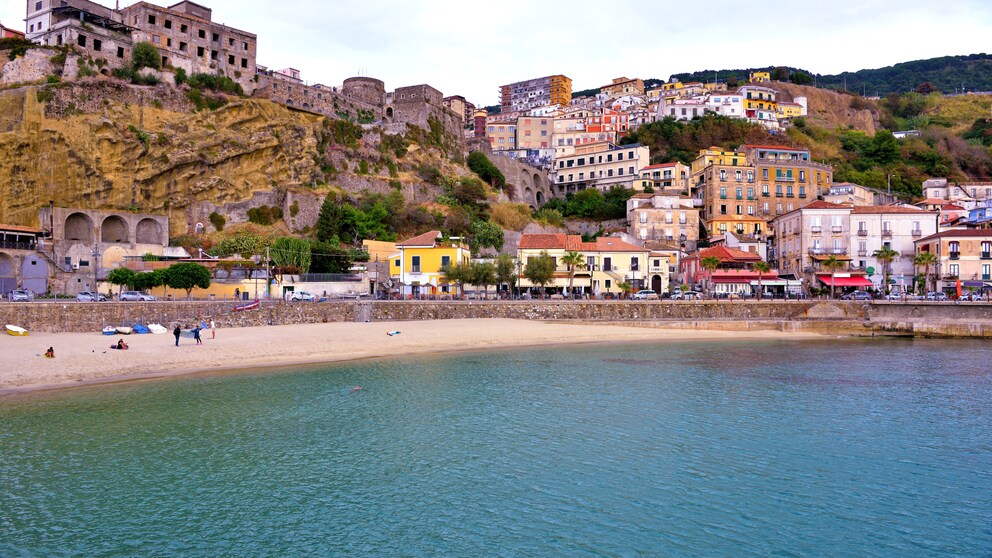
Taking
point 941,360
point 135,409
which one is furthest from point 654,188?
point 135,409

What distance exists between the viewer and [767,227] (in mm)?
59312

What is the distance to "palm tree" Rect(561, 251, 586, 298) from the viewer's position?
156ft

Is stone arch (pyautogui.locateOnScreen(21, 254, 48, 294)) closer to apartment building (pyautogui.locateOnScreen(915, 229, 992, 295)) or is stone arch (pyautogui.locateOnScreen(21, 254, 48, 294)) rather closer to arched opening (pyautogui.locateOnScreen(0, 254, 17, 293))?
arched opening (pyautogui.locateOnScreen(0, 254, 17, 293))

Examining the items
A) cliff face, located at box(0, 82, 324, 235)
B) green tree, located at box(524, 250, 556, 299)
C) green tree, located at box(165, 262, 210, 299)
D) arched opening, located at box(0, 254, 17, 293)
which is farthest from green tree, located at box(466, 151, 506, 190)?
arched opening, located at box(0, 254, 17, 293)

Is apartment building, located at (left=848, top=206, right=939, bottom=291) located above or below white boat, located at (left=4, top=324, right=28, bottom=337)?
above

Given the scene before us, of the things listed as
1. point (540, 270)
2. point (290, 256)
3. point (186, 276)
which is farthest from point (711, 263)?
point (186, 276)

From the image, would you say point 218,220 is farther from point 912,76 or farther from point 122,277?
point 912,76

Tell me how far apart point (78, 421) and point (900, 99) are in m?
123

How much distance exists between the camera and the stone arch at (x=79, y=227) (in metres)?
48.3

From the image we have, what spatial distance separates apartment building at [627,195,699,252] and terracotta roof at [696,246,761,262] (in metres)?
8.51

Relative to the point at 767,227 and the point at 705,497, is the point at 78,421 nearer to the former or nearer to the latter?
the point at 705,497

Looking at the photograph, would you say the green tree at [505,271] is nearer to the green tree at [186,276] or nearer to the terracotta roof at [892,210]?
the green tree at [186,276]

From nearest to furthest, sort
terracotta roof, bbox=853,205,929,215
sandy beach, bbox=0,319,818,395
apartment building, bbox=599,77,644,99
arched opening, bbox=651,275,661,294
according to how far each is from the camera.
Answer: sandy beach, bbox=0,319,818,395, terracotta roof, bbox=853,205,929,215, arched opening, bbox=651,275,661,294, apartment building, bbox=599,77,644,99

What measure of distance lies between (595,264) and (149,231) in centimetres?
3584
